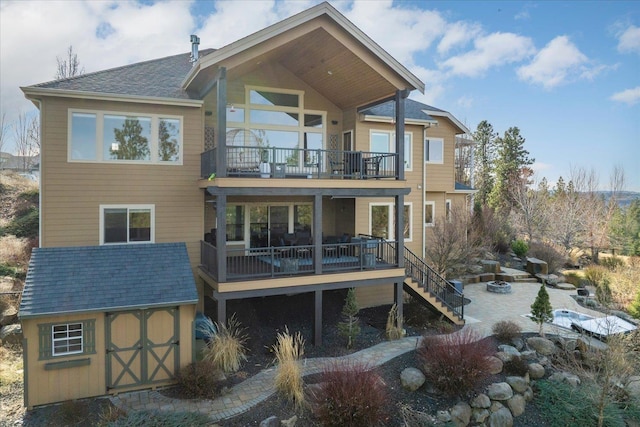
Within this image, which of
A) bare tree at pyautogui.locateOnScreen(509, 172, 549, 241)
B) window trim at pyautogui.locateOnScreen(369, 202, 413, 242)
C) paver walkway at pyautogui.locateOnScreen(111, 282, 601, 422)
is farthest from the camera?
bare tree at pyautogui.locateOnScreen(509, 172, 549, 241)

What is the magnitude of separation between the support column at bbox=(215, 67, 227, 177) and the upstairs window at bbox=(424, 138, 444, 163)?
9853 millimetres

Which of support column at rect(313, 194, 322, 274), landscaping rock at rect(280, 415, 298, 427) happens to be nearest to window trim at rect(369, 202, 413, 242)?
support column at rect(313, 194, 322, 274)

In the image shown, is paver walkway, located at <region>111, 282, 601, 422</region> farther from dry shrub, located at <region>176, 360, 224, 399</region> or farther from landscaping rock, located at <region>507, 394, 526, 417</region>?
landscaping rock, located at <region>507, 394, 526, 417</region>

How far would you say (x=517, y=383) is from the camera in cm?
1064

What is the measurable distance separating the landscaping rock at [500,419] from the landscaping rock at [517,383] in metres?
0.95

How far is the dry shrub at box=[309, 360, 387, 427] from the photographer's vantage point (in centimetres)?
823

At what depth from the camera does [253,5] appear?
18.2 metres

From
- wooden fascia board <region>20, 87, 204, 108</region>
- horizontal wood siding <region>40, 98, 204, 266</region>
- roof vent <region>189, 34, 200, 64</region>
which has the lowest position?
horizontal wood siding <region>40, 98, 204, 266</region>

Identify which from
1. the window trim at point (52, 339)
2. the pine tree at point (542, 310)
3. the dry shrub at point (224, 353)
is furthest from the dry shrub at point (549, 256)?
the window trim at point (52, 339)

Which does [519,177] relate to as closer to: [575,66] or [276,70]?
[575,66]

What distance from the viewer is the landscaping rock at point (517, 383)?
10594 mm

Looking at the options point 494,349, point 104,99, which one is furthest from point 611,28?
point 104,99

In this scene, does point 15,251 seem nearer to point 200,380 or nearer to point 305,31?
point 200,380

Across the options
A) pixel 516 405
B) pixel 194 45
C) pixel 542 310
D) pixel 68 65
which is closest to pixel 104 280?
pixel 516 405
